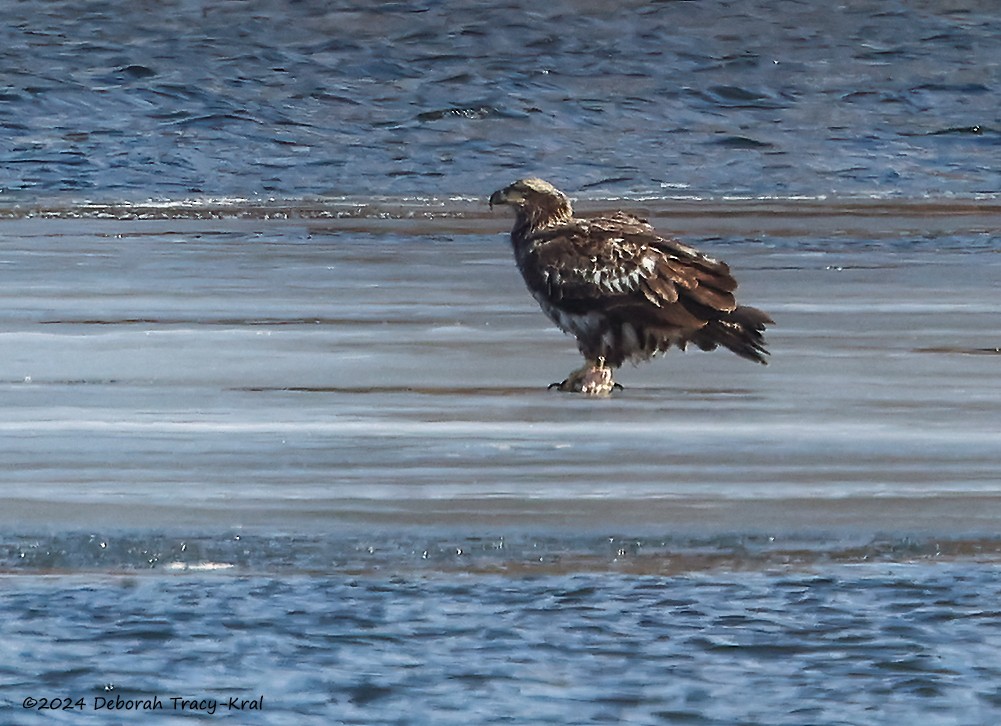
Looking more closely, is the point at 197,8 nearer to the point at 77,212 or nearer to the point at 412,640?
the point at 77,212

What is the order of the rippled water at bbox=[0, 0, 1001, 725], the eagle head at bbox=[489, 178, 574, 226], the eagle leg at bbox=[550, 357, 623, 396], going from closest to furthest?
the rippled water at bbox=[0, 0, 1001, 725] < the eagle leg at bbox=[550, 357, 623, 396] < the eagle head at bbox=[489, 178, 574, 226]

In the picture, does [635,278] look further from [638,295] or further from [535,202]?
[535,202]

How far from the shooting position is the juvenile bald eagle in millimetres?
8211

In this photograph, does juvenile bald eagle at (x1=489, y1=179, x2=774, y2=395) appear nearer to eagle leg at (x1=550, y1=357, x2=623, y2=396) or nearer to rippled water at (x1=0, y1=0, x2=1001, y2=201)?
eagle leg at (x1=550, y1=357, x2=623, y2=396)

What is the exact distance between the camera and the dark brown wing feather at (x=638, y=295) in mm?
8211

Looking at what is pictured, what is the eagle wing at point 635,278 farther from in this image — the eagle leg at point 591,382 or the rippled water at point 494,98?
the rippled water at point 494,98

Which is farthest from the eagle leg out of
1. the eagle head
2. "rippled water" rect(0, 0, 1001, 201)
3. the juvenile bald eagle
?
"rippled water" rect(0, 0, 1001, 201)

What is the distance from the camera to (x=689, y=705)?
181 inches

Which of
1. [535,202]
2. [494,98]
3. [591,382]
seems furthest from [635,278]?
[494,98]

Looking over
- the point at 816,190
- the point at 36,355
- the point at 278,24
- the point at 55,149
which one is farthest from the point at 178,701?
the point at 278,24

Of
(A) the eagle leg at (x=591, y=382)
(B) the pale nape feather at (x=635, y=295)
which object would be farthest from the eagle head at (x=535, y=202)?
(A) the eagle leg at (x=591, y=382)

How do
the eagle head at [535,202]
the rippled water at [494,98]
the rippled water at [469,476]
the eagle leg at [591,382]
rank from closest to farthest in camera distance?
the rippled water at [469,476], the eagle leg at [591,382], the eagle head at [535,202], the rippled water at [494,98]

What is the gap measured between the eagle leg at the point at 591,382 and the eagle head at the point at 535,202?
2.53 ft

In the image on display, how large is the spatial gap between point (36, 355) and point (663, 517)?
3721 mm
